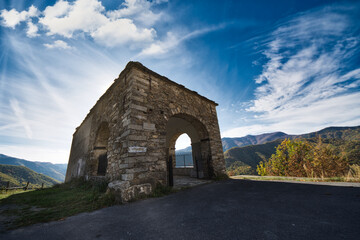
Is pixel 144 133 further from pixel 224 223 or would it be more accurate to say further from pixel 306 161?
pixel 306 161

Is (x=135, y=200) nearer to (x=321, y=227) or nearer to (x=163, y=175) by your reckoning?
(x=163, y=175)

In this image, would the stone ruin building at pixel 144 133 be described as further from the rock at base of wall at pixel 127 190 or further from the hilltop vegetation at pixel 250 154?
the hilltop vegetation at pixel 250 154

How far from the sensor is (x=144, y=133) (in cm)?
463

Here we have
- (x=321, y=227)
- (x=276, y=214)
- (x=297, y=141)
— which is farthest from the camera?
(x=297, y=141)

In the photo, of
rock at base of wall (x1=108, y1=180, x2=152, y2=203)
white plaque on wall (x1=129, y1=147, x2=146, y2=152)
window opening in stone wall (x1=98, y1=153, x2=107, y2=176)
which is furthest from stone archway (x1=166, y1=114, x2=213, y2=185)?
window opening in stone wall (x1=98, y1=153, x2=107, y2=176)

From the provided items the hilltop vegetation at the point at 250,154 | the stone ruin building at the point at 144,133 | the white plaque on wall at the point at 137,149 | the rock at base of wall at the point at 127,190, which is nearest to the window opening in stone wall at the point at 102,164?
the stone ruin building at the point at 144,133

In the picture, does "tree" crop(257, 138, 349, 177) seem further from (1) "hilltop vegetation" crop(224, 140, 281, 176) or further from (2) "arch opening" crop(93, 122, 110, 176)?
(1) "hilltop vegetation" crop(224, 140, 281, 176)

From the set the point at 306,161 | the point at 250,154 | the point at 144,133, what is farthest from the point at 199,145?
the point at 250,154

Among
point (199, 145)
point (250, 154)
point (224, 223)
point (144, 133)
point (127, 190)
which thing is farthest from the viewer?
point (250, 154)

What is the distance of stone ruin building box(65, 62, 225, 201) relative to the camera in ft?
13.7

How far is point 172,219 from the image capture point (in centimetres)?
227

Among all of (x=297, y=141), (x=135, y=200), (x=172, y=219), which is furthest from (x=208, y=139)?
(x=297, y=141)

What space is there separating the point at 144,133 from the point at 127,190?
1.75 metres

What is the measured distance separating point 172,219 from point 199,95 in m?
6.07
